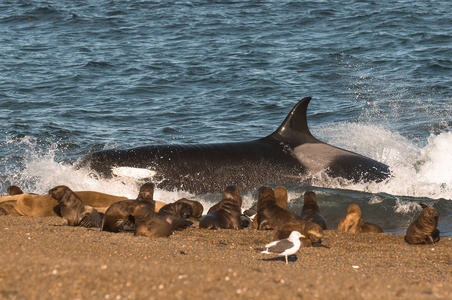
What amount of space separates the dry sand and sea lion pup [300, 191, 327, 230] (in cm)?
34

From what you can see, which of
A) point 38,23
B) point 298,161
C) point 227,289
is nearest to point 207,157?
point 298,161

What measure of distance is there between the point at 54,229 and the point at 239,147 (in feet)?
14.7

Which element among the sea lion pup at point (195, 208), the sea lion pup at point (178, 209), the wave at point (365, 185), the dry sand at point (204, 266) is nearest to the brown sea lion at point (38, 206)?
the dry sand at point (204, 266)

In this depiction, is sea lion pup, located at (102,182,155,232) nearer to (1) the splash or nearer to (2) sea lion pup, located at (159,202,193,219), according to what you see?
(2) sea lion pup, located at (159,202,193,219)

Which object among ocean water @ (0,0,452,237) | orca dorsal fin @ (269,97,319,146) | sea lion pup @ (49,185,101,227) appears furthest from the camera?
ocean water @ (0,0,452,237)

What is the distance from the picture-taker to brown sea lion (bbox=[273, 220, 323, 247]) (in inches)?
273

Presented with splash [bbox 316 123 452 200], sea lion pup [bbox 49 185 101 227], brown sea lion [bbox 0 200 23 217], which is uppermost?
sea lion pup [bbox 49 185 101 227]

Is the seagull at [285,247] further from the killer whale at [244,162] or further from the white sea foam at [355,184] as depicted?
the killer whale at [244,162]

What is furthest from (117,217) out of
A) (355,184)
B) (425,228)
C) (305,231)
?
(355,184)

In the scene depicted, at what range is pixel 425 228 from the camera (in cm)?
754

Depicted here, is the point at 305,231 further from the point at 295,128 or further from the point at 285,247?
the point at 295,128

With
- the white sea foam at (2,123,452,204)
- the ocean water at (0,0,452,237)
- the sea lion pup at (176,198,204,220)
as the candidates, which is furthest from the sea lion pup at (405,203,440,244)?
the sea lion pup at (176,198,204,220)

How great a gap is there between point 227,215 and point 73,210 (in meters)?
2.08

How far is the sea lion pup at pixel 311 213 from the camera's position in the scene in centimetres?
841
